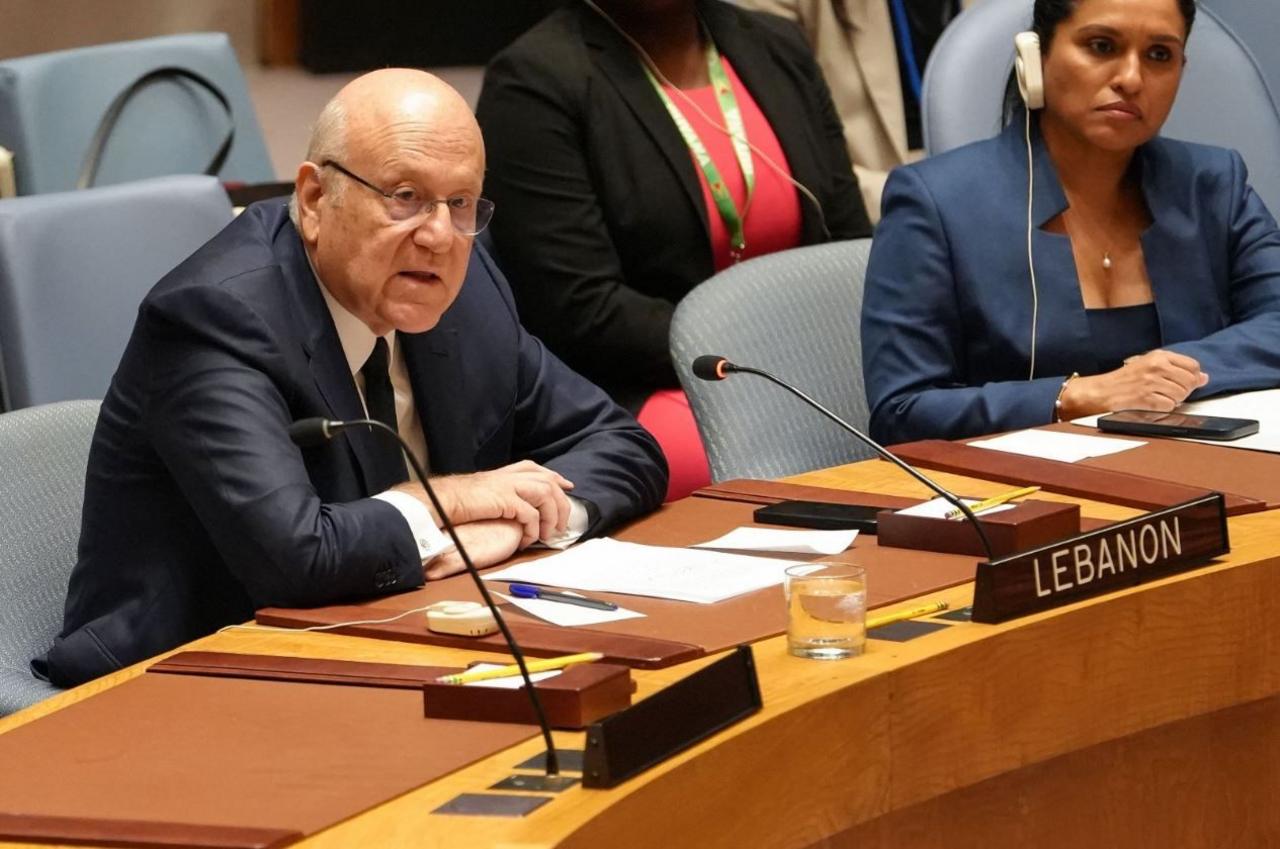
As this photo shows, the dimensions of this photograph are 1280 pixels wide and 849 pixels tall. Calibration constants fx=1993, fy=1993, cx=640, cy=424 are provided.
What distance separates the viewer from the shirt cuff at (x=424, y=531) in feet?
6.85

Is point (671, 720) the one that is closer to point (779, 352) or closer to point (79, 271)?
point (779, 352)

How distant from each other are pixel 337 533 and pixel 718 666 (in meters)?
0.57

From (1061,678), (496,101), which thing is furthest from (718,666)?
(496,101)

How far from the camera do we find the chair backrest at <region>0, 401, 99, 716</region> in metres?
2.32

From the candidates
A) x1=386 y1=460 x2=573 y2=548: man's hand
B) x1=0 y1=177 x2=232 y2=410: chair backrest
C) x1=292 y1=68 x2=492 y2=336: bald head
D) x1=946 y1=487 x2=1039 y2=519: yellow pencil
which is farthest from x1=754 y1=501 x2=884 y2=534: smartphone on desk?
x1=0 y1=177 x2=232 y2=410: chair backrest

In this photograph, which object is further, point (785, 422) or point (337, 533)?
point (785, 422)

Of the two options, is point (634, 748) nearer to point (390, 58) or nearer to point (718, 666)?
point (718, 666)

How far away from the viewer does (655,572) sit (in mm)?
2064

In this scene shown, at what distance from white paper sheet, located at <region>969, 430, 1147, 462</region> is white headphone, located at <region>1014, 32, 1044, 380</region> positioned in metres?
0.37

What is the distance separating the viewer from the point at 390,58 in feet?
15.9

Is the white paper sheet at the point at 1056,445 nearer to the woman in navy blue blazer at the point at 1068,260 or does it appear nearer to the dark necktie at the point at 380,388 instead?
the woman in navy blue blazer at the point at 1068,260

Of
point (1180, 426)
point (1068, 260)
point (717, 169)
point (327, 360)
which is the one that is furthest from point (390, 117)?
point (717, 169)

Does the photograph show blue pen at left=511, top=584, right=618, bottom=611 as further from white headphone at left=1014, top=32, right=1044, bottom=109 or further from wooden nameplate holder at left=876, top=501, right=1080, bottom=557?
white headphone at left=1014, top=32, right=1044, bottom=109

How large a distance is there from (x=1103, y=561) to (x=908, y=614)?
20cm
